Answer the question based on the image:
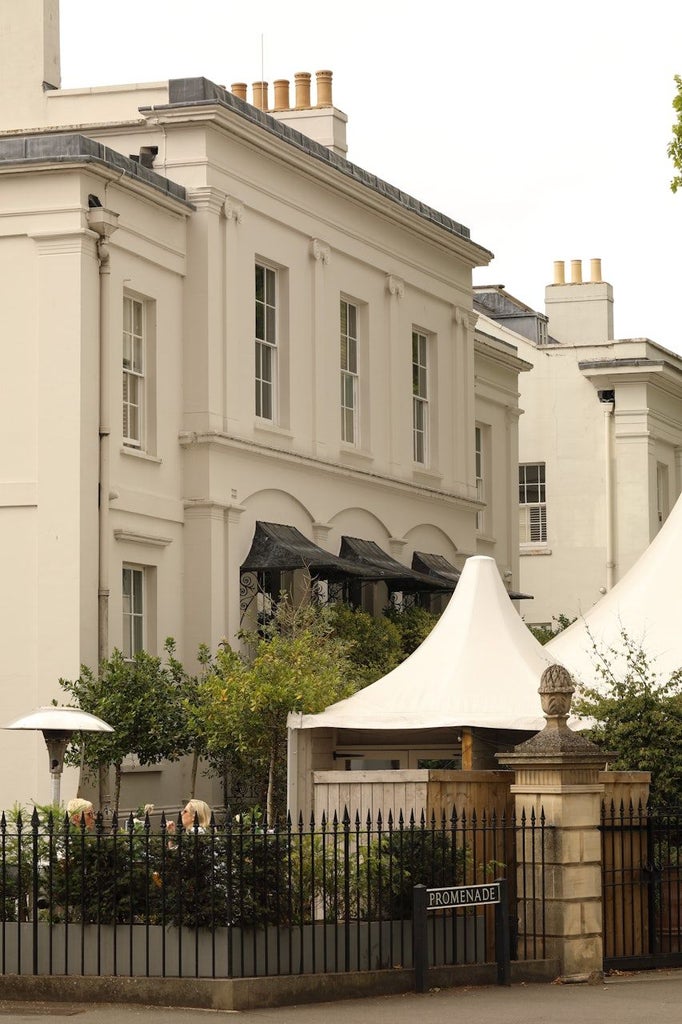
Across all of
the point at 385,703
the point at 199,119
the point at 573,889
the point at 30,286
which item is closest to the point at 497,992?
the point at 573,889

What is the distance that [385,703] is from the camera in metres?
21.3

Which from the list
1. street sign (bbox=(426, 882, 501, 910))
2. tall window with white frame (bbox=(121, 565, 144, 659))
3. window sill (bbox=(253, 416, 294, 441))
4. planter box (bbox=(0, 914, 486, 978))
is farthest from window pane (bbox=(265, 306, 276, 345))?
planter box (bbox=(0, 914, 486, 978))

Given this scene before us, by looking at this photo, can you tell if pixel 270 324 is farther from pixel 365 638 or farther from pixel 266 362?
pixel 365 638

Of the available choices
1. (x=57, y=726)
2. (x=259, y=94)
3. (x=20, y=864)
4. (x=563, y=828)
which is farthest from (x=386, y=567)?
(x=20, y=864)

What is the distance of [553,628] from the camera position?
152 feet

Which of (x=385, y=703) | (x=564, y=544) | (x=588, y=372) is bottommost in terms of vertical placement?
(x=385, y=703)

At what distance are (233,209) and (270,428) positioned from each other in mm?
3021

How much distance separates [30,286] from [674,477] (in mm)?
25324

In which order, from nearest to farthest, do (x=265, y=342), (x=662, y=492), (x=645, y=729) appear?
(x=645, y=729), (x=265, y=342), (x=662, y=492)

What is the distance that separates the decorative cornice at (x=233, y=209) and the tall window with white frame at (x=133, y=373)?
82.4 inches

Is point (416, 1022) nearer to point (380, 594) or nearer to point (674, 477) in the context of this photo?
point (380, 594)

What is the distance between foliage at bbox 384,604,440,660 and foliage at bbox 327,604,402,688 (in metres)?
1.01

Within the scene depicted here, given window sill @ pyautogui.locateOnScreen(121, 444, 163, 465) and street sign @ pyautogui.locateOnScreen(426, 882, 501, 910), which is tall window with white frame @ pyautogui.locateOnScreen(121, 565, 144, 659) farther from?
street sign @ pyautogui.locateOnScreen(426, 882, 501, 910)

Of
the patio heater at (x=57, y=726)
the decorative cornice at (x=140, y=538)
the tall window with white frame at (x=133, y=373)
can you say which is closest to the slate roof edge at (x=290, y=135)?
the tall window with white frame at (x=133, y=373)
